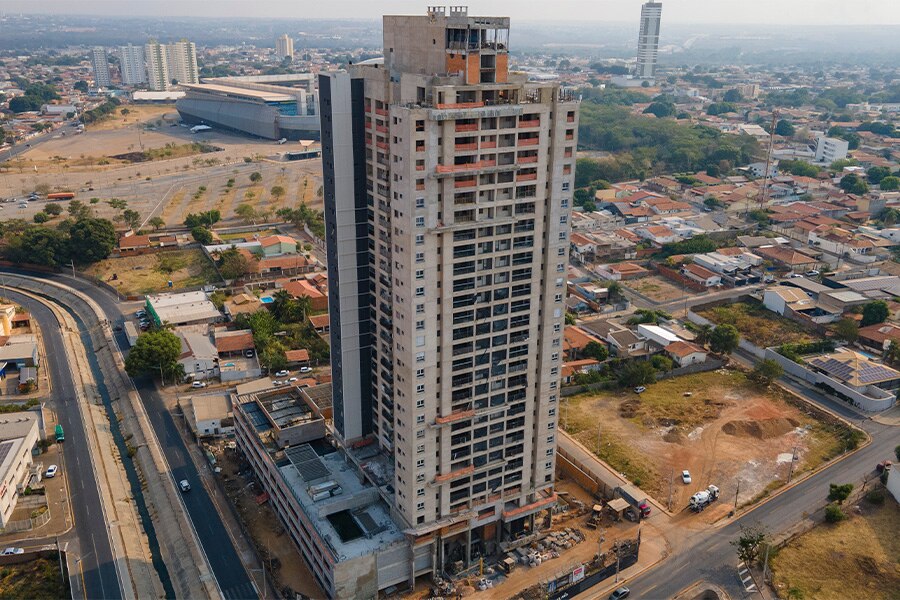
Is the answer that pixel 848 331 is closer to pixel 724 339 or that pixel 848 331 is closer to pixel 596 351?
pixel 724 339

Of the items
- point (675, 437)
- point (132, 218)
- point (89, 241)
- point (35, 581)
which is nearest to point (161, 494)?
point (35, 581)

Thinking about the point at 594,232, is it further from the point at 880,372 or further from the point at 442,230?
the point at 442,230

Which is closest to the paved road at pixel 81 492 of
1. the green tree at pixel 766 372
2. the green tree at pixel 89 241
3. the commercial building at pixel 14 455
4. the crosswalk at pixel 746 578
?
the commercial building at pixel 14 455

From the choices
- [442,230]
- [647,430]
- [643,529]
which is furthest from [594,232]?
[442,230]

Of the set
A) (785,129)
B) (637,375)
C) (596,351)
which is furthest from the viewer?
(785,129)

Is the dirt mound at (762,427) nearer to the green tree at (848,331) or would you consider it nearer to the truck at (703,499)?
the truck at (703,499)

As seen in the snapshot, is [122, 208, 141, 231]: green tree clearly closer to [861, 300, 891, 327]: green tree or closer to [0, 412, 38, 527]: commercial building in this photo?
[0, 412, 38, 527]: commercial building

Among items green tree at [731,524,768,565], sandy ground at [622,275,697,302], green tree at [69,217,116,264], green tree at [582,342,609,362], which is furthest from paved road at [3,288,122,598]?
sandy ground at [622,275,697,302]
